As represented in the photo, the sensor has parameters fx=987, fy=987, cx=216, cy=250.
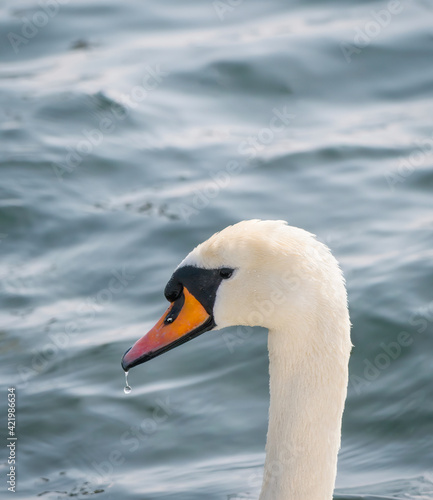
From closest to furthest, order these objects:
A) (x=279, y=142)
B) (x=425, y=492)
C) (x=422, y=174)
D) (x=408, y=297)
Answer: (x=425, y=492) < (x=408, y=297) < (x=422, y=174) < (x=279, y=142)

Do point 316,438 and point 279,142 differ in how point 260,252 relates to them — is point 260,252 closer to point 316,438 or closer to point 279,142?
point 316,438

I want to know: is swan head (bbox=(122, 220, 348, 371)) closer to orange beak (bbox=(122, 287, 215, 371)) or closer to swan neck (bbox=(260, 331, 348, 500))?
orange beak (bbox=(122, 287, 215, 371))

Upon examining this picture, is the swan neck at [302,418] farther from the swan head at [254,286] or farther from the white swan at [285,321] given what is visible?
the swan head at [254,286]

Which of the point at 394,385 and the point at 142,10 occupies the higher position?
the point at 142,10

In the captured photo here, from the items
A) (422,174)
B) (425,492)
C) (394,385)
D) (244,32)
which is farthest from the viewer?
(244,32)

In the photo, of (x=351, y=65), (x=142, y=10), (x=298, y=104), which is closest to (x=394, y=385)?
(x=298, y=104)

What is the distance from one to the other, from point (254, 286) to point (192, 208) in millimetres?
5279

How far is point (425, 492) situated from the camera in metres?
6.23

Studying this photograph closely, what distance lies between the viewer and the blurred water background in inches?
270

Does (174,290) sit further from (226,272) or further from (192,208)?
(192,208)

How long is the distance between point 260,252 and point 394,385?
10.3 feet

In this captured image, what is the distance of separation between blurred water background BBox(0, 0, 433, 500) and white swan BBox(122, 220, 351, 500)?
5.28ft

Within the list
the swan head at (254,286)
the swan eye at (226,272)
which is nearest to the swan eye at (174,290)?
the swan head at (254,286)

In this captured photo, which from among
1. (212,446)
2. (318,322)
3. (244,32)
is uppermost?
(318,322)
